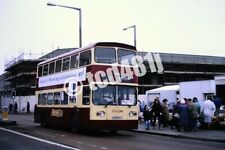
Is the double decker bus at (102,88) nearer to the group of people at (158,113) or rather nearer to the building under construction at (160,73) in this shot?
the group of people at (158,113)

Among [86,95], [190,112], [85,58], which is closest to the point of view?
[86,95]

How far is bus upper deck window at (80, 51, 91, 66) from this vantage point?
20.9 metres

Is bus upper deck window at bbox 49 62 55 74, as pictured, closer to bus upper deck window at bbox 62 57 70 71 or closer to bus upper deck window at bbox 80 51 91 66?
bus upper deck window at bbox 62 57 70 71

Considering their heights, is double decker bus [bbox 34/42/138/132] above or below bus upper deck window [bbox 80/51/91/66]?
below

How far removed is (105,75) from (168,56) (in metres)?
67.3

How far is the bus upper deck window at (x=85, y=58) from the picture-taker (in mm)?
20897

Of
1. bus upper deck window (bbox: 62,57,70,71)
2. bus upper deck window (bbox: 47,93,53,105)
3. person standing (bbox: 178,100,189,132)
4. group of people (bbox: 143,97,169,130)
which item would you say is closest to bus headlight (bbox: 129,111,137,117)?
person standing (bbox: 178,100,189,132)

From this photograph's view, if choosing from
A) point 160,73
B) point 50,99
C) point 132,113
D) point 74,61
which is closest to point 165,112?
point 132,113

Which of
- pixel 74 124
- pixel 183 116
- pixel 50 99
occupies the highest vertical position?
pixel 50 99

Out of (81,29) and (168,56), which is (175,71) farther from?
(81,29)

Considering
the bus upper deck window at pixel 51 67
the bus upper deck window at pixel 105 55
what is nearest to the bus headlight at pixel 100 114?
the bus upper deck window at pixel 105 55

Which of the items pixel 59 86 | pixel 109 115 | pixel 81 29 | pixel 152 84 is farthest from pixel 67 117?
pixel 152 84

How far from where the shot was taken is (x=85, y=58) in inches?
839

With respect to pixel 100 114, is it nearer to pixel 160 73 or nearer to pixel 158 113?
pixel 158 113
